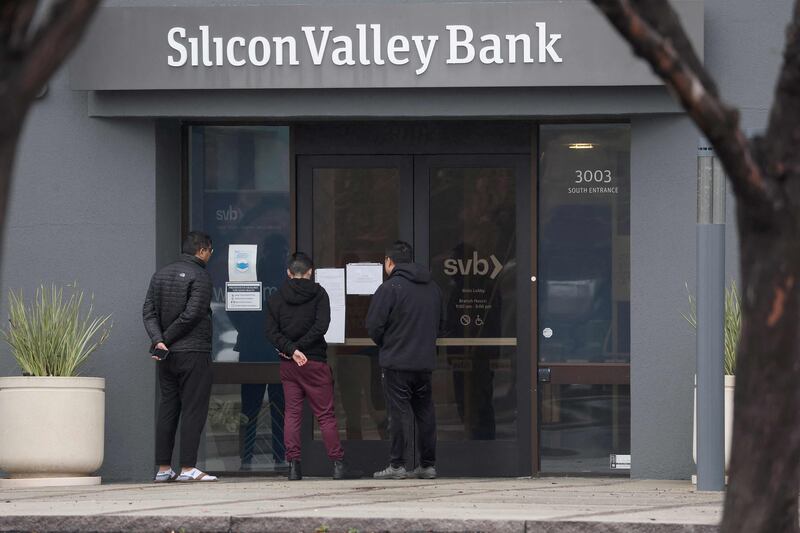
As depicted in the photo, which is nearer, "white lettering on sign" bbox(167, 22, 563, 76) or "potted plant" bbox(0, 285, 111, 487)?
"potted plant" bbox(0, 285, 111, 487)

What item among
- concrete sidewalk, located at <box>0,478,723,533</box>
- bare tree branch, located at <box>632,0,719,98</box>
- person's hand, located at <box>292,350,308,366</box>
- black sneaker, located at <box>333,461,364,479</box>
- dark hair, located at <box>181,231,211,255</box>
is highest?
bare tree branch, located at <box>632,0,719,98</box>

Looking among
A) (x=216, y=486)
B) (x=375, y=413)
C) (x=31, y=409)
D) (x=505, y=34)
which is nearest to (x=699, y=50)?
(x=505, y=34)

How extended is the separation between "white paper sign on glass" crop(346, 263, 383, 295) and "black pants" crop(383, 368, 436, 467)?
1054 mm

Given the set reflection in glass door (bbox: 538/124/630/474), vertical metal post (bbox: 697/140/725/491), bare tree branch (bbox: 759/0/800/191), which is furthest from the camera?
reflection in glass door (bbox: 538/124/630/474)

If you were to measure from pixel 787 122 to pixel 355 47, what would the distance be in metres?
6.53

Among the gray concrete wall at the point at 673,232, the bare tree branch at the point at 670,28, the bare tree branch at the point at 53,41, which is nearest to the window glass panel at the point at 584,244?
the gray concrete wall at the point at 673,232

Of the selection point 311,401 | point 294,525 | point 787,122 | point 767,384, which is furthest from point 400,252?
point 787,122

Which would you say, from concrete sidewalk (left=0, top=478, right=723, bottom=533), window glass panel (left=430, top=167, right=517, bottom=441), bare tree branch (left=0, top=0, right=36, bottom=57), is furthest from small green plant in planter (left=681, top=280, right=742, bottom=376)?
bare tree branch (left=0, top=0, right=36, bottom=57)

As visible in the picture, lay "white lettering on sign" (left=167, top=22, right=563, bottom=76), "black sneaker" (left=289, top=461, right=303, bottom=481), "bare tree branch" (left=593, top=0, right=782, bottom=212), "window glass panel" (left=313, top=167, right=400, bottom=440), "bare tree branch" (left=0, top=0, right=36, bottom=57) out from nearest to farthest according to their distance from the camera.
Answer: "bare tree branch" (left=0, top=0, right=36, bottom=57)
"bare tree branch" (left=593, top=0, right=782, bottom=212)
"white lettering on sign" (left=167, top=22, right=563, bottom=76)
"black sneaker" (left=289, top=461, right=303, bottom=481)
"window glass panel" (left=313, top=167, right=400, bottom=440)

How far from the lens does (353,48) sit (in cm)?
1134

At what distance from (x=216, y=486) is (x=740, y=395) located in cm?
598

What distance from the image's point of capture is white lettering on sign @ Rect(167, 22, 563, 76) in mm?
11242

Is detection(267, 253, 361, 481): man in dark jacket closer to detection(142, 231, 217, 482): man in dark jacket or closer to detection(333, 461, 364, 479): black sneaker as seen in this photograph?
detection(333, 461, 364, 479): black sneaker

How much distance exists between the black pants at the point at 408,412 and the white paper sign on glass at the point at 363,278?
41.5 inches
